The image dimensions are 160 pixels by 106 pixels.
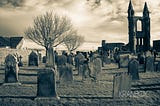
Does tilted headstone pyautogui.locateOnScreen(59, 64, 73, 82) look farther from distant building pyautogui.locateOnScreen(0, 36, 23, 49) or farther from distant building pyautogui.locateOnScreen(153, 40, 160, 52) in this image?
distant building pyautogui.locateOnScreen(0, 36, 23, 49)

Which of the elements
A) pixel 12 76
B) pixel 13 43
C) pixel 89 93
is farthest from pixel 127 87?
pixel 13 43

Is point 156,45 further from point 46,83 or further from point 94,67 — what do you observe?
point 46,83

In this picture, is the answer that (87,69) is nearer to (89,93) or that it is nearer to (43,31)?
(89,93)

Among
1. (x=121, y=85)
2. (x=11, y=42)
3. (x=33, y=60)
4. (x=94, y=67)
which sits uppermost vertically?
(x=11, y=42)

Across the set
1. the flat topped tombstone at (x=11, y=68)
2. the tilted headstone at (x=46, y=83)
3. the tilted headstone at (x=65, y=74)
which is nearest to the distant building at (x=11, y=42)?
the flat topped tombstone at (x=11, y=68)

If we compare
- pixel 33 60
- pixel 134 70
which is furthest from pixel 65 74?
pixel 33 60

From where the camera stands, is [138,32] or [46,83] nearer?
[46,83]

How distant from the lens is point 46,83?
716 centimetres

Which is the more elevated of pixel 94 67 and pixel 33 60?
pixel 33 60

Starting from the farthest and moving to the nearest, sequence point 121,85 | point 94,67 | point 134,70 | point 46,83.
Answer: point 94,67 < point 134,70 < point 121,85 < point 46,83

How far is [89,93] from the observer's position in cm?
771

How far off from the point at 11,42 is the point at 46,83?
52.6 metres

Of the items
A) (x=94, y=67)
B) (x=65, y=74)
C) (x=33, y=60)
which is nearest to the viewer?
(x=65, y=74)

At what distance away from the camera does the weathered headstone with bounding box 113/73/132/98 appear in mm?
7266
